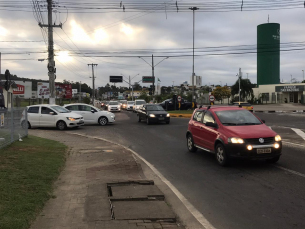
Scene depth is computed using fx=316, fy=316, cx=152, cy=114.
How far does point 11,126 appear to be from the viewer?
10828mm

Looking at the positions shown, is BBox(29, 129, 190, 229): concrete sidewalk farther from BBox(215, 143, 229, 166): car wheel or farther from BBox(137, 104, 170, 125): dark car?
BBox(137, 104, 170, 125): dark car

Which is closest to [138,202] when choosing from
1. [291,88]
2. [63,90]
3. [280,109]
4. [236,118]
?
[236,118]

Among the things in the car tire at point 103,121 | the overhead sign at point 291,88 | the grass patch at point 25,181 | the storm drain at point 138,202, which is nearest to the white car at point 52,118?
the car tire at point 103,121

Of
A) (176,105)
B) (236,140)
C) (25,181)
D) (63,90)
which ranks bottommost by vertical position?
(25,181)

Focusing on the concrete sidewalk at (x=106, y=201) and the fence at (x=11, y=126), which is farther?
the fence at (x=11, y=126)

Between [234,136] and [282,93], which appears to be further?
[282,93]

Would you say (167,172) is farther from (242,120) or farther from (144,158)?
(242,120)

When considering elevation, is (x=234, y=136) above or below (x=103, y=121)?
above

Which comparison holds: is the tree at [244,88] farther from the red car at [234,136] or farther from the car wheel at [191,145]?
the red car at [234,136]

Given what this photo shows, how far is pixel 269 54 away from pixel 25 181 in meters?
92.7

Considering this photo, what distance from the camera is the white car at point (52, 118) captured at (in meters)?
19.4

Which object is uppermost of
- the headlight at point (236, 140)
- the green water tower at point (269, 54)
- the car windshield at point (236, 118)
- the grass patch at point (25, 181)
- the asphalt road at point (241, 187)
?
the green water tower at point (269, 54)

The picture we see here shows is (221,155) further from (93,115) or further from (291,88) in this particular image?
(291,88)

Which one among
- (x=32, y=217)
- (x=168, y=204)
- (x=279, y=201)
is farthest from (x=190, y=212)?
(x=32, y=217)
